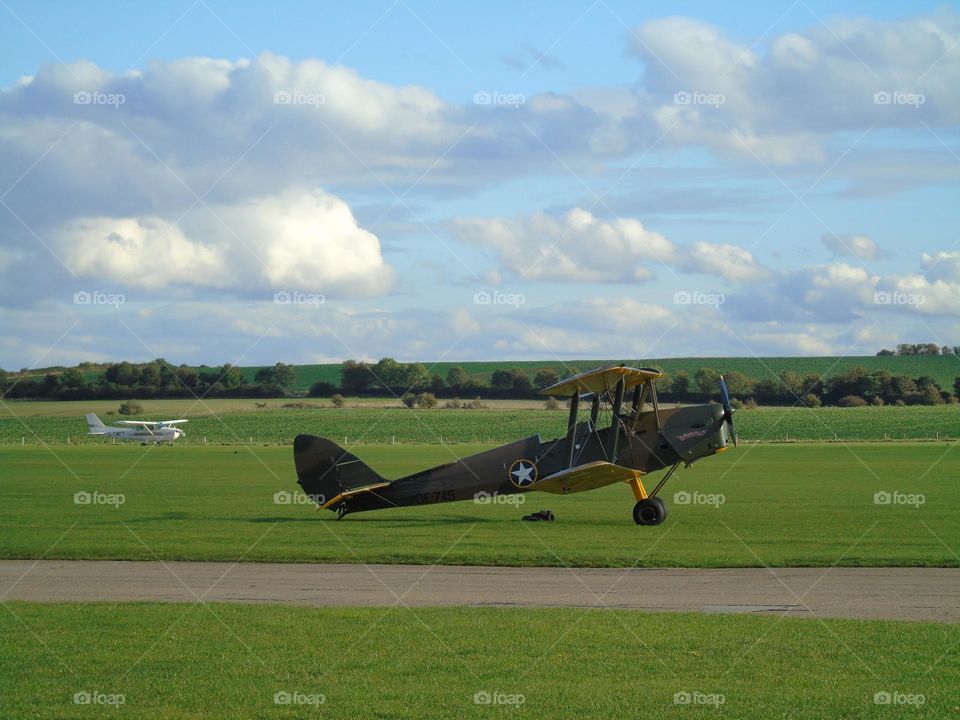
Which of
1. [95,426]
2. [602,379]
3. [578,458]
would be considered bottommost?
[95,426]

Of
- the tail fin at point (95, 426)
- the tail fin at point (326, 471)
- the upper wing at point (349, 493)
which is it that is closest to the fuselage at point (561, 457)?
the upper wing at point (349, 493)

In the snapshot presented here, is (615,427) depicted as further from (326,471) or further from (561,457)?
(326,471)

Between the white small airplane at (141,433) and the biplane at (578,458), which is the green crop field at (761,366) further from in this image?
Result: the biplane at (578,458)

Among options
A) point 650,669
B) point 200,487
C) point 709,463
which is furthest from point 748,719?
point 709,463

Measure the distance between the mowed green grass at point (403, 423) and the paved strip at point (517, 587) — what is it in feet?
203

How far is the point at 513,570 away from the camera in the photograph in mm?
17359

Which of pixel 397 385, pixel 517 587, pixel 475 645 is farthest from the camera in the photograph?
pixel 397 385

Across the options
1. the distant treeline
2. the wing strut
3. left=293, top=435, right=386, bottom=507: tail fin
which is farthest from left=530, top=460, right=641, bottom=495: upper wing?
the distant treeline

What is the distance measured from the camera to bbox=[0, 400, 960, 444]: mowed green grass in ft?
276

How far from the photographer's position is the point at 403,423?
103 metres

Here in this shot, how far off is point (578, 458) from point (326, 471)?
570cm

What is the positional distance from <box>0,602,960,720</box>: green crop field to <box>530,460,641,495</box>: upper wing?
9.93m

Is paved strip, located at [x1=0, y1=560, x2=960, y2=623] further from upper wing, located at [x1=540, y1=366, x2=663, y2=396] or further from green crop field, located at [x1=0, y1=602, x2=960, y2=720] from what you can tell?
upper wing, located at [x1=540, y1=366, x2=663, y2=396]

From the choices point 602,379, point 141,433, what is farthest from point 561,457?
point 141,433
